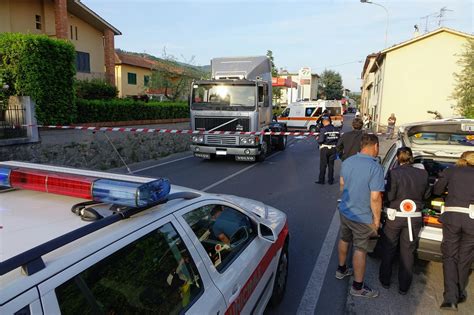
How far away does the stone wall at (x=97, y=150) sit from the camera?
867 cm

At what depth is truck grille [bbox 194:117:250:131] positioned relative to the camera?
10.7 metres

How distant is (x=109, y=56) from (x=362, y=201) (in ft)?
86.5

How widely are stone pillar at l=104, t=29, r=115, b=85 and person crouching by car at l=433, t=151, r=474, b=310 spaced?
24.6 m

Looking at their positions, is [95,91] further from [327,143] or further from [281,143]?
[327,143]

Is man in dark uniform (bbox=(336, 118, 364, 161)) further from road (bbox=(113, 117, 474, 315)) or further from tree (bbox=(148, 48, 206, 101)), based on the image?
tree (bbox=(148, 48, 206, 101))

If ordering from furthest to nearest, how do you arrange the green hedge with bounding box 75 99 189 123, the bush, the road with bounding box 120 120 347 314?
the bush, the green hedge with bounding box 75 99 189 123, the road with bounding box 120 120 347 314

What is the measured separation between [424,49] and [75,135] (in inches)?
993

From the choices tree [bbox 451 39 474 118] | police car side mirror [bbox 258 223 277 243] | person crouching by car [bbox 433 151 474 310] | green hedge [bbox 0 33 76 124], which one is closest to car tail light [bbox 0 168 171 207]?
police car side mirror [bbox 258 223 277 243]

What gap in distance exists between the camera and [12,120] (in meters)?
8.52

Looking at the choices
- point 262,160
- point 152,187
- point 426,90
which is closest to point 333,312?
point 152,187

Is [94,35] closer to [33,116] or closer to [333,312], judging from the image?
[33,116]

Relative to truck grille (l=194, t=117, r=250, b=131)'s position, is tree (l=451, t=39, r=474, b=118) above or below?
above

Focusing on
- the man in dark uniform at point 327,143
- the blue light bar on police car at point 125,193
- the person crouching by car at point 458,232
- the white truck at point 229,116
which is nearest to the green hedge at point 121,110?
the white truck at point 229,116

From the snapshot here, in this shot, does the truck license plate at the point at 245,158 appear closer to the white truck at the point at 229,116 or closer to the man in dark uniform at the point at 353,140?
the white truck at the point at 229,116
